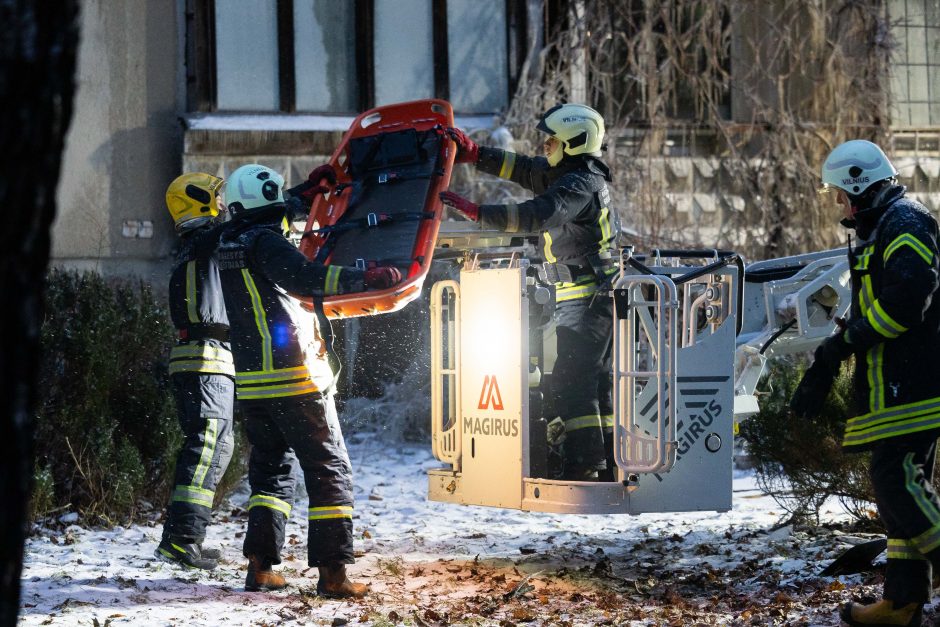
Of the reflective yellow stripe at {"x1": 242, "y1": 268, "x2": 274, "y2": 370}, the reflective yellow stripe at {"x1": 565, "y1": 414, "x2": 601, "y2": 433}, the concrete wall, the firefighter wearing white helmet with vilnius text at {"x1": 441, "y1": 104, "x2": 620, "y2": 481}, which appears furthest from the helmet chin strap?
the concrete wall

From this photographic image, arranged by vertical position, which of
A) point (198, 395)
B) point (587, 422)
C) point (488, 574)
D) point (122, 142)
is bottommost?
point (488, 574)

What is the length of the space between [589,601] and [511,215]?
1.86 m

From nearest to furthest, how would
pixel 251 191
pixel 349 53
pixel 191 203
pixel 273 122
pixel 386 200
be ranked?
pixel 251 191
pixel 386 200
pixel 191 203
pixel 273 122
pixel 349 53

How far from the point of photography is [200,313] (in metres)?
6.86

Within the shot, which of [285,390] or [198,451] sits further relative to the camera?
[198,451]

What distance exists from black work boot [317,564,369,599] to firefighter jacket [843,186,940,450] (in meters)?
2.38

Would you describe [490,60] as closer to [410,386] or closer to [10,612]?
[410,386]

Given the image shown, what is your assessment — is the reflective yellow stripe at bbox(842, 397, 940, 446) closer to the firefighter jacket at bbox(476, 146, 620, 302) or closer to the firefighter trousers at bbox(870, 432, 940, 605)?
the firefighter trousers at bbox(870, 432, 940, 605)

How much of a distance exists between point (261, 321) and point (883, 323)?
282 cm

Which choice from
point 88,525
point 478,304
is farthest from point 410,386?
point 478,304

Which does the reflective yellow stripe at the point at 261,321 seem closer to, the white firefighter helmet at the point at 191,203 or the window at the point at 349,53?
the white firefighter helmet at the point at 191,203

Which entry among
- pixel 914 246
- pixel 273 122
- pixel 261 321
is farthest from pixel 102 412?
pixel 914 246

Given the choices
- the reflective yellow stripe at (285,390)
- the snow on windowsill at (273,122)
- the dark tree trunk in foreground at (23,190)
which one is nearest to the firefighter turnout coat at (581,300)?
the reflective yellow stripe at (285,390)

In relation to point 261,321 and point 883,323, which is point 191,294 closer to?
point 261,321
